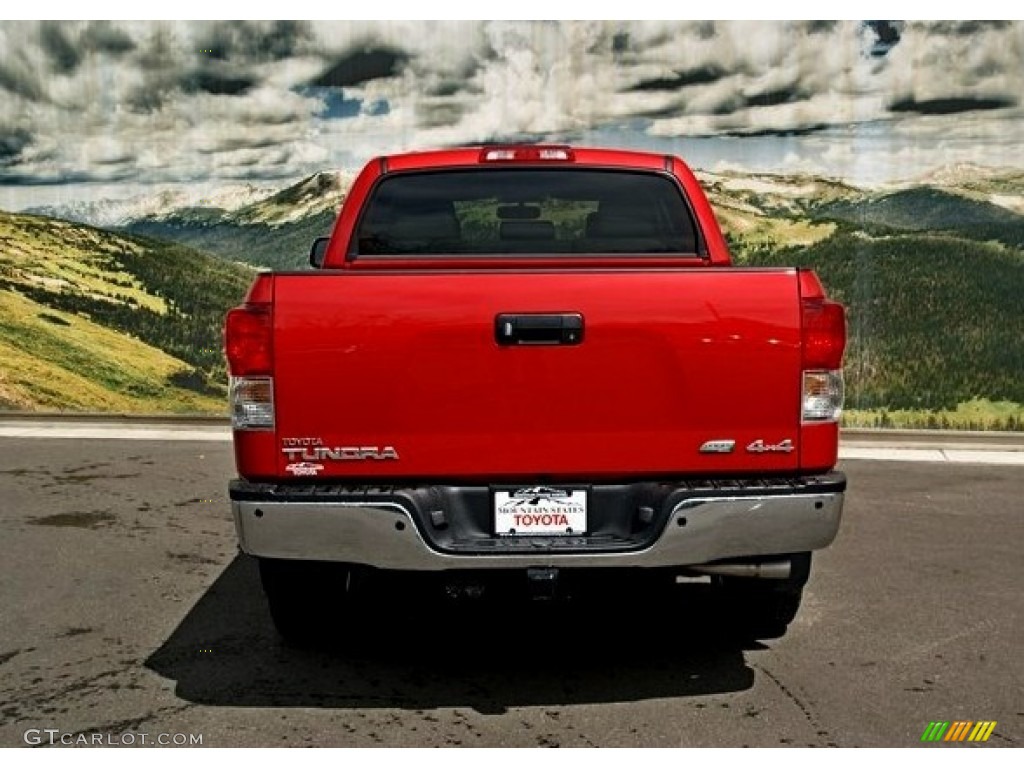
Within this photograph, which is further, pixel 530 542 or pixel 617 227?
pixel 617 227

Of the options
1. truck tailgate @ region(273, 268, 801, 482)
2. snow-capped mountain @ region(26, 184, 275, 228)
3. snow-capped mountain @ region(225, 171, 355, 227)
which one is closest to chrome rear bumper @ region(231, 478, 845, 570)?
truck tailgate @ region(273, 268, 801, 482)

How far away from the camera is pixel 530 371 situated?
425cm

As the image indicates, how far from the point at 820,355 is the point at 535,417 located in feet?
3.16

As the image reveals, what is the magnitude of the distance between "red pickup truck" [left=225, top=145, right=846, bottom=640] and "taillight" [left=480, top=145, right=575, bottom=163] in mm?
1582

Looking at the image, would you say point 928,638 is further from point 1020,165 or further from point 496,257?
point 1020,165

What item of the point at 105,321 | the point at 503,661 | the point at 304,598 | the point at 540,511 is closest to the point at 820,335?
the point at 540,511

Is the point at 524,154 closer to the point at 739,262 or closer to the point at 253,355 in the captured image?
the point at 253,355

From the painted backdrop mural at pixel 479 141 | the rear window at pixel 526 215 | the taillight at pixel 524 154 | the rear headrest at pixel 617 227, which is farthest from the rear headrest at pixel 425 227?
the painted backdrop mural at pixel 479 141

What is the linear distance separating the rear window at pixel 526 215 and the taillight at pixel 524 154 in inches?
2.2

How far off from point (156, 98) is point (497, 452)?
1142 centimetres

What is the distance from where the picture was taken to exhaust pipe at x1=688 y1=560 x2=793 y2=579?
4.45 meters

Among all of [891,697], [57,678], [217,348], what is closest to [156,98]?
[217,348]

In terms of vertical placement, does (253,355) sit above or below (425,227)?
below

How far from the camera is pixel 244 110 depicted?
14477 millimetres
